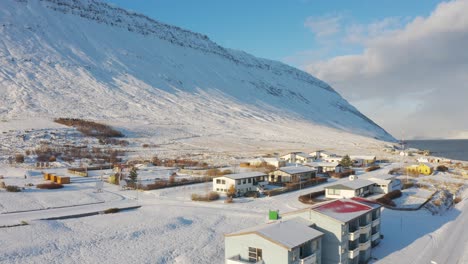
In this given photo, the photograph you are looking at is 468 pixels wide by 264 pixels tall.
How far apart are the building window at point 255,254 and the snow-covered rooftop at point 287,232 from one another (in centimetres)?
67

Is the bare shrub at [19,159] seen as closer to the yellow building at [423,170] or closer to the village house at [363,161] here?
the village house at [363,161]

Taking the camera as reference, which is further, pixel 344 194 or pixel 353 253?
pixel 344 194

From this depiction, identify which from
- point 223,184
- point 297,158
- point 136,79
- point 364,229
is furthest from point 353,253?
point 136,79

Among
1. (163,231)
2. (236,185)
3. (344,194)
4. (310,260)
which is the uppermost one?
(236,185)

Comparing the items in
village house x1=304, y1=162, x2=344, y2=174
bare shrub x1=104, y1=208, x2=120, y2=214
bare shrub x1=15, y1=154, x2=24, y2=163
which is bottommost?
bare shrub x1=104, y1=208, x2=120, y2=214

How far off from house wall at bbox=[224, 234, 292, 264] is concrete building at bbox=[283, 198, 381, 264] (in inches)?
141

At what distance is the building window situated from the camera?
15578 millimetres

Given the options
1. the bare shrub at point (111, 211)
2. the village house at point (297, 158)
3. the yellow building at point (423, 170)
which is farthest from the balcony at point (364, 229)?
the village house at point (297, 158)

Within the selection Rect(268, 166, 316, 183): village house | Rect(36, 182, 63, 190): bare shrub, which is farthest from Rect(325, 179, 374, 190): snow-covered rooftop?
Rect(36, 182, 63, 190): bare shrub

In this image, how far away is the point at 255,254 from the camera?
15.7m

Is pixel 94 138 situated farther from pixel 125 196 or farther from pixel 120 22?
pixel 120 22

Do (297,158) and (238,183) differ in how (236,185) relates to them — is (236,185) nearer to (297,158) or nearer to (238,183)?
(238,183)

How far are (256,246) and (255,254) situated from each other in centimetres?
36

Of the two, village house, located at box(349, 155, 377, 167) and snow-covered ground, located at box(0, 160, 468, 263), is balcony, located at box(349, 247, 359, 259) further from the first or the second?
village house, located at box(349, 155, 377, 167)
